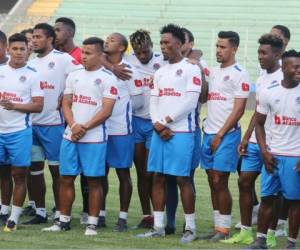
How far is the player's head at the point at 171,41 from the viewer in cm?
1045

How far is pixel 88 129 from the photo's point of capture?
1048cm

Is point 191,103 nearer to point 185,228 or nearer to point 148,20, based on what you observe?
point 185,228

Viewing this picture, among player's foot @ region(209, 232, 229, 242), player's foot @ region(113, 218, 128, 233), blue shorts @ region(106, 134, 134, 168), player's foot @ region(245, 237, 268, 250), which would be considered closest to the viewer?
player's foot @ region(245, 237, 268, 250)

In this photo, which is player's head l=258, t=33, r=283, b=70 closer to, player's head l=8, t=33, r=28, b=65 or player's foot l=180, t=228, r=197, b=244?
player's foot l=180, t=228, r=197, b=244

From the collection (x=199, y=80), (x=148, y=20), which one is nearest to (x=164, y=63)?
(x=199, y=80)

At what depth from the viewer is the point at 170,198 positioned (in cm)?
1082

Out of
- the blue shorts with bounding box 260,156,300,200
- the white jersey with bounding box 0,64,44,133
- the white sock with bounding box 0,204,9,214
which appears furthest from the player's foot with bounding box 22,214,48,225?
the blue shorts with bounding box 260,156,300,200

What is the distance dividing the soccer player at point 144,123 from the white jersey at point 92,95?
0.87m

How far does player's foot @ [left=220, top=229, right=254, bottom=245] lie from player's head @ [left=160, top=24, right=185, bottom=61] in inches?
76.8

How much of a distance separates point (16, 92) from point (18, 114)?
24 centimetres

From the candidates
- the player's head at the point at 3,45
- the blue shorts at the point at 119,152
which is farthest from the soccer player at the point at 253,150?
the player's head at the point at 3,45

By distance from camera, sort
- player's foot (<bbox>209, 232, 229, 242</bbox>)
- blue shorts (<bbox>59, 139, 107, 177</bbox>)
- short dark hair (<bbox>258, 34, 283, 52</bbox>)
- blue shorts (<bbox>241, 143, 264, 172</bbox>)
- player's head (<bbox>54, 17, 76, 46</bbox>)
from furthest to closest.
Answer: player's head (<bbox>54, 17, 76, 46</bbox>)
blue shorts (<bbox>59, 139, 107, 177</bbox>)
player's foot (<bbox>209, 232, 229, 242</bbox>)
blue shorts (<bbox>241, 143, 264, 172</bbox>)
short dark hair (<bbox>258, 34, 283, 52</bbox>)

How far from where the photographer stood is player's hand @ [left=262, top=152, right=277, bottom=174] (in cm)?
957

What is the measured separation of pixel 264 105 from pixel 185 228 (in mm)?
1598
